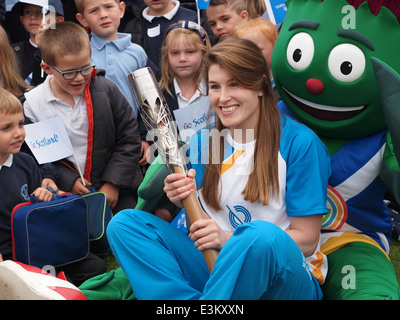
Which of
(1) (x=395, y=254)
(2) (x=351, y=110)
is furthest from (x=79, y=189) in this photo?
(1) (x=395, y=254)

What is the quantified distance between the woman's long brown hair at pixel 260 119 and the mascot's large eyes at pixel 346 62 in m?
0.27

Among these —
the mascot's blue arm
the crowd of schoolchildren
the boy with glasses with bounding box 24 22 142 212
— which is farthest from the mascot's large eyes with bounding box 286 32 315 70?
the boy with glasses with bounding box 24 22 142 212

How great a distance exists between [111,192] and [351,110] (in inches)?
67.9

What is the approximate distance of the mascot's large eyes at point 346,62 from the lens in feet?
7.66

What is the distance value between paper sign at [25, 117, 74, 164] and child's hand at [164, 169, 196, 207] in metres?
1.35

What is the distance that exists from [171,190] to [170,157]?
0.43 ft

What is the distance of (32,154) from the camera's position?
3500 millimetres

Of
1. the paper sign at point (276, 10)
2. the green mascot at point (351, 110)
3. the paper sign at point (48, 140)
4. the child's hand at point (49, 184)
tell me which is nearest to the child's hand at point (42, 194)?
the child's hand at point (49, 184)

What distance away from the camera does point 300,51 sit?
2447mm

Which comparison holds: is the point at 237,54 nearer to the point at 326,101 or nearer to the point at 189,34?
the point at 326,101

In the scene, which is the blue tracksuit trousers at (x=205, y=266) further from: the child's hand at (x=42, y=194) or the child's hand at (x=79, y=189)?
the child's hand at (x=79, y=189)

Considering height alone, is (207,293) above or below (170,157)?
below

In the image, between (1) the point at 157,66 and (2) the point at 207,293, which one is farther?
(1) the point at 157,66

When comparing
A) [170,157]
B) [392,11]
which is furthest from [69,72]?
[392,11]
